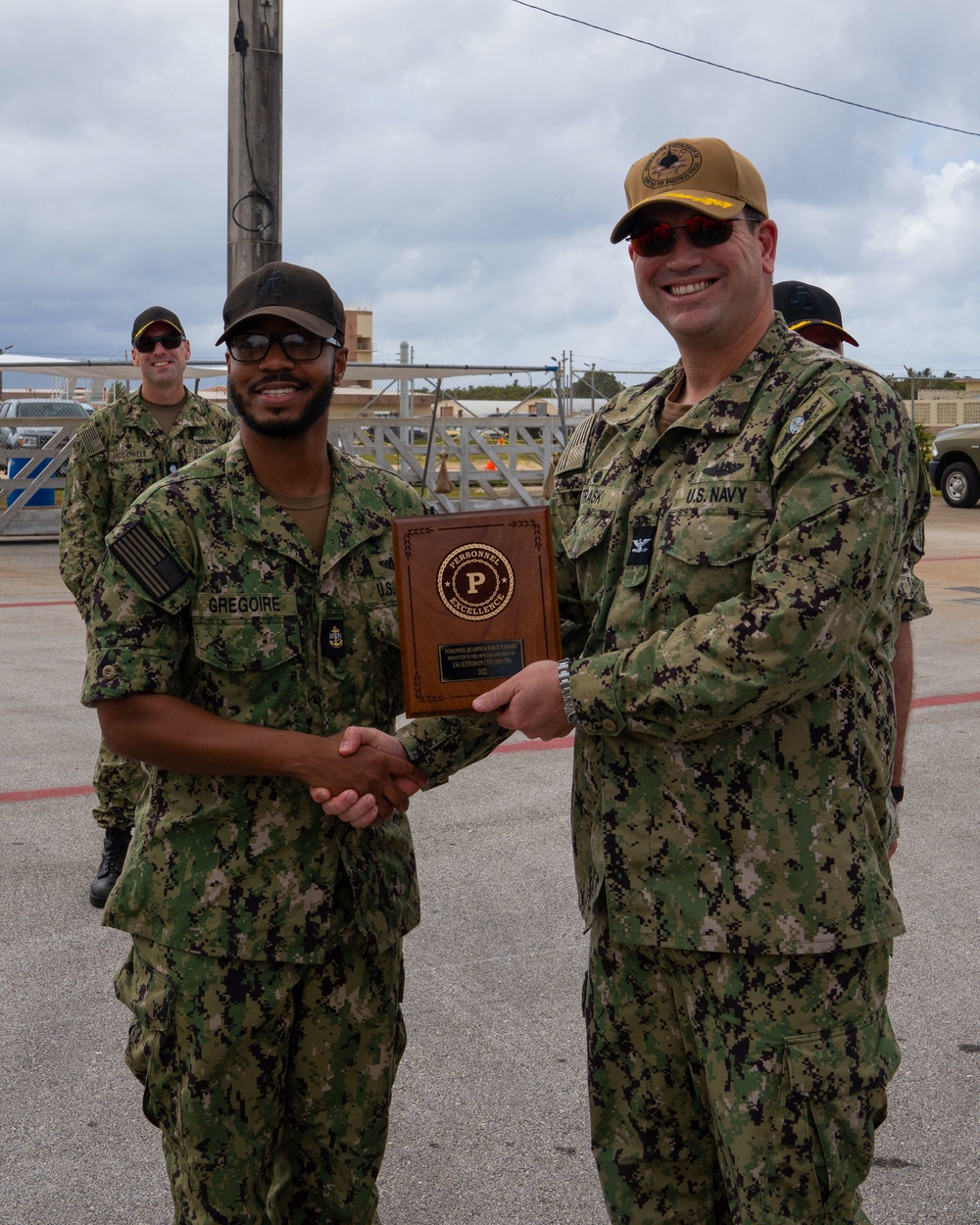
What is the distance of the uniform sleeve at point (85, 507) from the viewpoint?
4.35 m

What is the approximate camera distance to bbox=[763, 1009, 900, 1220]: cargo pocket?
1.89 m

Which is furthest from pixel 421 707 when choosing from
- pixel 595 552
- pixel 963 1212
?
pixel 963 1212

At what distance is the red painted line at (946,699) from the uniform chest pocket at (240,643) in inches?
221

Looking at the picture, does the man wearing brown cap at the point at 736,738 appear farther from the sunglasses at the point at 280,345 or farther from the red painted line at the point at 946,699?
the red painted line at the point at 946,699

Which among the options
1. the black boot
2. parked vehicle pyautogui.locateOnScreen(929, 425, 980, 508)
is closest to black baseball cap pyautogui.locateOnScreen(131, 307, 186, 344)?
the black boot

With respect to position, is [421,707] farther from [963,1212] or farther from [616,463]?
[963,1212]

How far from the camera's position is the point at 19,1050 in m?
3.24

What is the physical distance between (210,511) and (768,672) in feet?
3.25

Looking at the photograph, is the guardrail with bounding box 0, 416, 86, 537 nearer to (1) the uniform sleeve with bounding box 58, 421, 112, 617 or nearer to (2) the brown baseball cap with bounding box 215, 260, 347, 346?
(1) the uniform sleeve with bounding box 58, 421, 112, 617

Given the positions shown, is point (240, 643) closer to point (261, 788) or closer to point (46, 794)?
point (261, 788)

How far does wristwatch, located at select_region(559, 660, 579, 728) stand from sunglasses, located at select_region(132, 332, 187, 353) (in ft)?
10.5

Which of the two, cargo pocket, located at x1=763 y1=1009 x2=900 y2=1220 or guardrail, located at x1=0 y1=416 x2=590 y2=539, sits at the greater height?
guardrail, located at x1=0 y1=416 x2=590 y2=539

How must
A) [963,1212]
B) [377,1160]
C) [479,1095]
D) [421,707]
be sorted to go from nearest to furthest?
[421,707] < [377,1160] < [963,1212] < [479,1095]

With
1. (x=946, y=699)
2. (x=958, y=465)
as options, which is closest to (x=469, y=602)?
(x=946, y=699)
